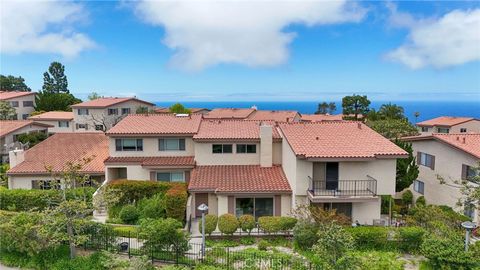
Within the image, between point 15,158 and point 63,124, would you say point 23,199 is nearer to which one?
point 15,158

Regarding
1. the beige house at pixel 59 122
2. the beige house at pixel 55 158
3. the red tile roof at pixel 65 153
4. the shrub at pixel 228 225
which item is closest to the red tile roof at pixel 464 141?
the shrub at pixel 228 225

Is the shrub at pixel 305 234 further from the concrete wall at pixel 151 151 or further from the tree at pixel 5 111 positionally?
the tree at pixel 5 111

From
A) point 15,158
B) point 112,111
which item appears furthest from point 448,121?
point 15,158

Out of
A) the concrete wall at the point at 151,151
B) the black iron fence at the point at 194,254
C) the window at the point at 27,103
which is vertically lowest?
the black iron fence at the point at 194,254

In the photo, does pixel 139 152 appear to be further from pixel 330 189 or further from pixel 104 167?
pixel 330 189

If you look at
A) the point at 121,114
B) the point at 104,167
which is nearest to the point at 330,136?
the point at 104,167
